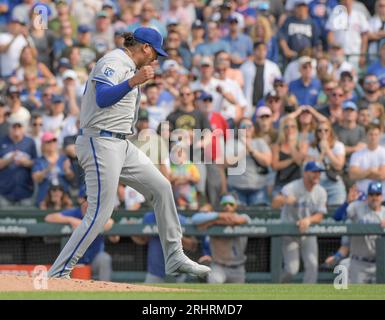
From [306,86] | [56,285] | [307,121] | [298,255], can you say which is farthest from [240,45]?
[56,285]

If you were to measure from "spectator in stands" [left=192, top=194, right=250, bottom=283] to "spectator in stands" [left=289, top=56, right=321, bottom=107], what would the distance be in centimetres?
296

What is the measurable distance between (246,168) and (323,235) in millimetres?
1594

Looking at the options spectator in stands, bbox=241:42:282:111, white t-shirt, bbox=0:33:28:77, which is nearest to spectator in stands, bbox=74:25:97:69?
white t-shirt, bbox=0:33:28:77

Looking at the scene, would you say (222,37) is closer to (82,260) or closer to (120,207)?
(120,207)

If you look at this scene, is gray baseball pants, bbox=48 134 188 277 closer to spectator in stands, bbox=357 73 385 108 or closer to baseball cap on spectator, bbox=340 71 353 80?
spectator in stands, bbox=357 73 385 108

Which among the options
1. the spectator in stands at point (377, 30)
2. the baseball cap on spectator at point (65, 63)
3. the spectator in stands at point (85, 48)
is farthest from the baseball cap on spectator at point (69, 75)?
the spectator in stands at point (377, 30)

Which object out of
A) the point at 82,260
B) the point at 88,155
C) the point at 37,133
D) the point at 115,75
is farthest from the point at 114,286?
the point at 37,133

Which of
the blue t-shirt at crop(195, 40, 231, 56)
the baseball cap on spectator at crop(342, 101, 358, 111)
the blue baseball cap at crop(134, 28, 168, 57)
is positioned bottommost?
the baseball cap on spectator at crop(342, 101, 358, 111)

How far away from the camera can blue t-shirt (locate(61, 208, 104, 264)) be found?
13633 mm

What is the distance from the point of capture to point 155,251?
13.7 metres

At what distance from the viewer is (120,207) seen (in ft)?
48.4

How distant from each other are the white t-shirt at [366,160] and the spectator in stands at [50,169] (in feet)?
11.9

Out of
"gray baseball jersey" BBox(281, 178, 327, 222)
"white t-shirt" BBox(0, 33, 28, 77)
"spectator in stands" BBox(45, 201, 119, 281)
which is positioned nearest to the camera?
"spectator in stands" BBox(45, 201, 119, 281)

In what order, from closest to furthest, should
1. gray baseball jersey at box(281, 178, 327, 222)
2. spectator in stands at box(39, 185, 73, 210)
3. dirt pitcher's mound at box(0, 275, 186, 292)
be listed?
dirt pitcher's mound at box(0, 275, 186, 292) < gray baseball jersey at box(281, 178, 327, 222) < spectator in stands at box(39, 185, 73, 210)
